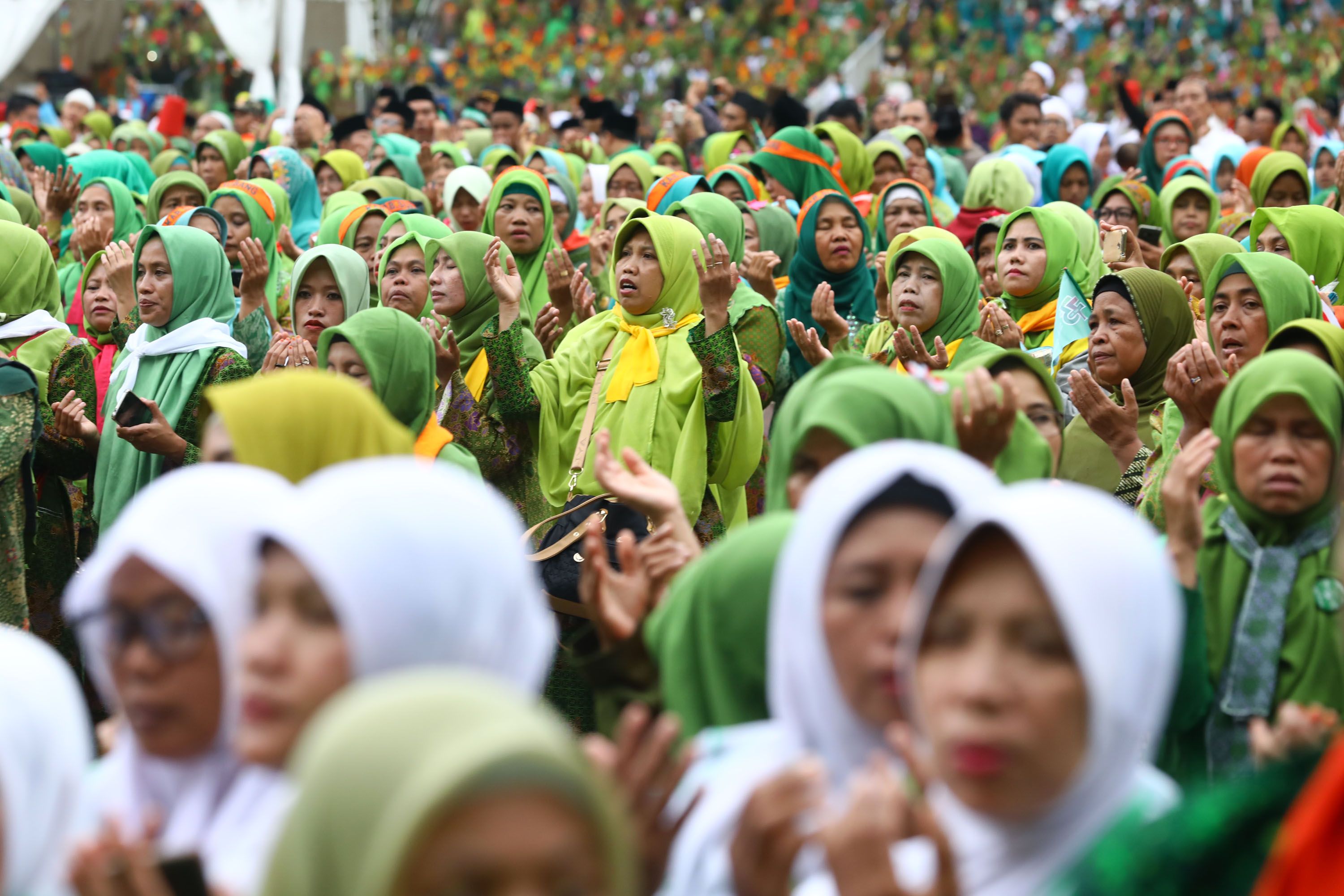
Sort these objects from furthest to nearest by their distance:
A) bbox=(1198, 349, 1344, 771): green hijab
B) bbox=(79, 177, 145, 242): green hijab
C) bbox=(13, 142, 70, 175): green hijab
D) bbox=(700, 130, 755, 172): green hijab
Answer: bbox=(700, 130, 755, 172): green hijab, bbox=(13, 142, 70, 175): green hijab, bbox=(79, 177, 145, 242): green hijab, bbox=(1198, 349, 1344, 771): green hijab

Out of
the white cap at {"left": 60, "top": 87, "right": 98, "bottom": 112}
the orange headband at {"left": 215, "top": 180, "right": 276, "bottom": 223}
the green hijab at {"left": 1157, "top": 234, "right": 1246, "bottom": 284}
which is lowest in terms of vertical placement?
the white cap at {"left": 60, "top": 87, "right": 98, "bottom": 112}

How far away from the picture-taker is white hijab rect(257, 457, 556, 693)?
72.7 inches

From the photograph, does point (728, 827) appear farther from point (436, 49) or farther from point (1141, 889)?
point (436, 49)

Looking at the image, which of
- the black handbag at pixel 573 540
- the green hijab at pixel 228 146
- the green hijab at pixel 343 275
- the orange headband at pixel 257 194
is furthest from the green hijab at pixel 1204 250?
the green hijab at pixel 228 146

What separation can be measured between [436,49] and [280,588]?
18563 mm

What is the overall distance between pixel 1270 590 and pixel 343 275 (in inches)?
143

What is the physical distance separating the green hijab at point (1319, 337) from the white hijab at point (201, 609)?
270cm

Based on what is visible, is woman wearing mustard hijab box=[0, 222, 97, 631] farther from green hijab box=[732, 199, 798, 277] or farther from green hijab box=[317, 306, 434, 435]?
green hijab box=[732, 199, 798, 277]

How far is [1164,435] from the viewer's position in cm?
455

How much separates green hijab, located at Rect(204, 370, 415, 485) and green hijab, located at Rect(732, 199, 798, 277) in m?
5.60

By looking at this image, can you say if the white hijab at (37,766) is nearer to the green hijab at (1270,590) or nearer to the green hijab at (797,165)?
the green hijab at (1270,590)

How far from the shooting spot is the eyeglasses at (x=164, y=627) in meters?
2.01

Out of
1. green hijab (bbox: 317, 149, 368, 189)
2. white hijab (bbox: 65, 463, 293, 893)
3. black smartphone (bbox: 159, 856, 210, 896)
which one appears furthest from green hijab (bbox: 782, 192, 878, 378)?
black smartphone (bbox: 159, 856, 210, 896)

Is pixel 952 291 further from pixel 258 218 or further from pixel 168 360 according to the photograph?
pixel 258 218
